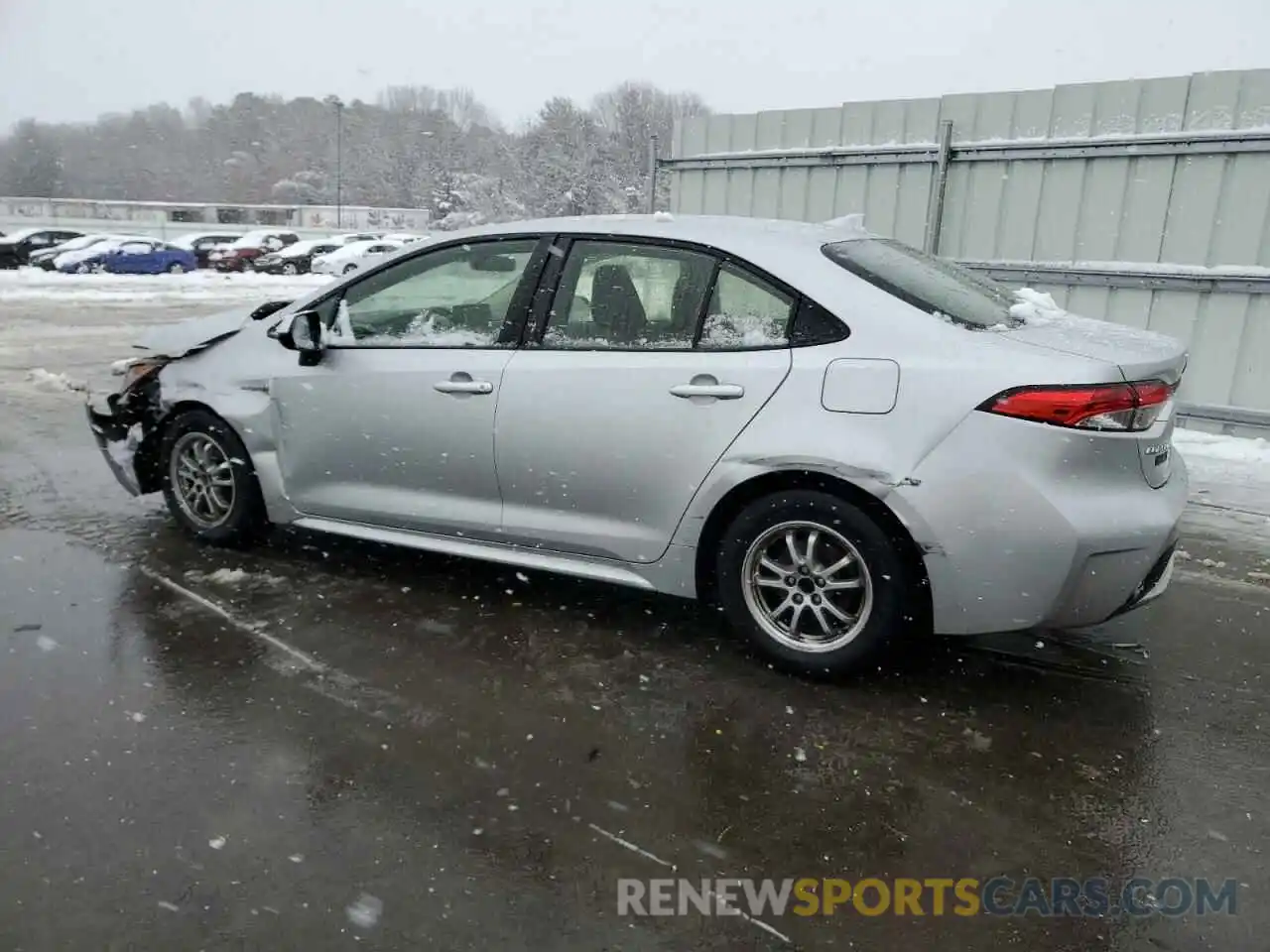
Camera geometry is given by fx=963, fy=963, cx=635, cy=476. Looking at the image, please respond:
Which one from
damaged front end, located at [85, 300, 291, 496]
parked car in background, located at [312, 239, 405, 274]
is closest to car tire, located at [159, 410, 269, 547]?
damaged front end, located at [85, 300, 291, 496]

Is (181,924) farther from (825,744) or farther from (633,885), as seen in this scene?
(825,744)

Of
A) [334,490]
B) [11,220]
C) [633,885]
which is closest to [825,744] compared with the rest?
[633,885]

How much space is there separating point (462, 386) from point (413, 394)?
278 millimetres

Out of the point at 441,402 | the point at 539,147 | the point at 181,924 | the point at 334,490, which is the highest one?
the point at 539,147

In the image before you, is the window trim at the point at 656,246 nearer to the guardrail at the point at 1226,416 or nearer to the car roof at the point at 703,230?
the car roof at the point at 703,230

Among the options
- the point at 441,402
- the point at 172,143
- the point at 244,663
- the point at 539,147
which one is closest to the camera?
the point at 244,663

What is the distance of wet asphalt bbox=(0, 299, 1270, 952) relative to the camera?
2.38 meters

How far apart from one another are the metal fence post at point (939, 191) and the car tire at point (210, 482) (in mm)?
5737

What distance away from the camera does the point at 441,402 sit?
13.4ft

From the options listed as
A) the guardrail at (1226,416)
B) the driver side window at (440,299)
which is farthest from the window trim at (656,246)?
the guardrail at (1226,416)

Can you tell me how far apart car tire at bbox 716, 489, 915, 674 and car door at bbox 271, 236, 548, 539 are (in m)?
1.12

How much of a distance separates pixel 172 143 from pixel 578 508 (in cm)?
11131

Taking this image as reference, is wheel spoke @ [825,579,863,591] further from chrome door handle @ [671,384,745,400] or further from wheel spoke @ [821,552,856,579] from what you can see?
chrome door handle @ [671,384,745,400]

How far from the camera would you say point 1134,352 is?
3.29 metres
